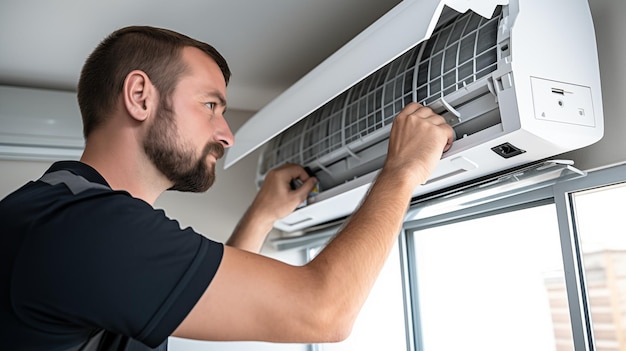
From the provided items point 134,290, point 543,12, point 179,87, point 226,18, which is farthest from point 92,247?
point 226,18

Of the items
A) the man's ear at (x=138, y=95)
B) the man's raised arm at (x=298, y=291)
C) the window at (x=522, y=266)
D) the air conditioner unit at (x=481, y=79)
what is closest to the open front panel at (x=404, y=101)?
the air conditioner unit at (x=481, y=79)

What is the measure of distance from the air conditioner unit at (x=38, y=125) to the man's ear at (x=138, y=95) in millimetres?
1424

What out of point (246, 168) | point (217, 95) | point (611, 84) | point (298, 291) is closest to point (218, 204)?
point (246, 168)

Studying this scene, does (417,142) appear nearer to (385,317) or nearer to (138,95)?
(138,95)

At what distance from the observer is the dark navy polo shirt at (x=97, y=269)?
2.54ft

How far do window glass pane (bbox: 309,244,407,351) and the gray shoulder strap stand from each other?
1400mm

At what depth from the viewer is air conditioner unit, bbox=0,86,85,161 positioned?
2.31m

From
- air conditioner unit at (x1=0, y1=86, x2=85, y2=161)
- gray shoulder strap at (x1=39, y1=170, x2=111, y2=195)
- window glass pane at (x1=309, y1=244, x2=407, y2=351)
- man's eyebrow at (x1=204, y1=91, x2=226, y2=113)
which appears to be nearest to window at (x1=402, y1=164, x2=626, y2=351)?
window glass pane at (x1=309, y1=244, x2=407, y2=351)

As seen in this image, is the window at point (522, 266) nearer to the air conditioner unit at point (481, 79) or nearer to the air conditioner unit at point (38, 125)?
the air conditioner unit at point (481, 79)

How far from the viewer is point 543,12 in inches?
49.2

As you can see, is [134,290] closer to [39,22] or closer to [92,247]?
[92,247]

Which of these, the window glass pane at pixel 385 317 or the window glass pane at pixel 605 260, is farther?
the window glass pane at pixel 385 317

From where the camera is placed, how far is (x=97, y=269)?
2.55ft

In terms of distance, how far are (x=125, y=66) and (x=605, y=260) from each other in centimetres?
105
